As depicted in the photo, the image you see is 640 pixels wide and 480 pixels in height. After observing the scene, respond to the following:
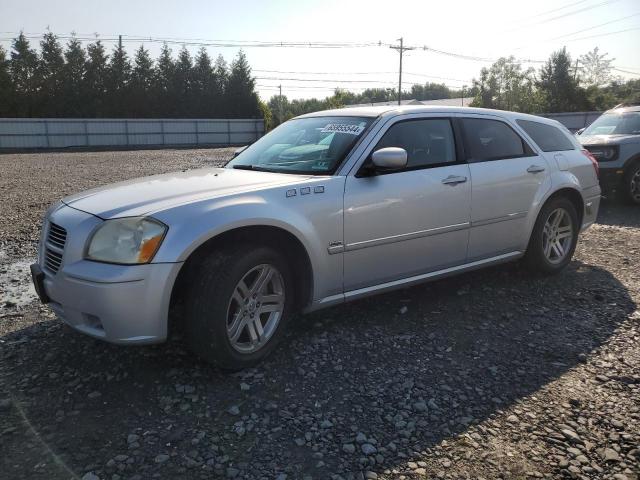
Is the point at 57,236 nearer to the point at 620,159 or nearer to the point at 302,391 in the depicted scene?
the point at 302,391

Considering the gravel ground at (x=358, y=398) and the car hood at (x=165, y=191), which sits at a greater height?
the car hood at (x=165, y=191)

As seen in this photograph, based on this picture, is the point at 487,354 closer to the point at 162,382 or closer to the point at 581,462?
the point at 581,462

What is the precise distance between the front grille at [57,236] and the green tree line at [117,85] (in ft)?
155

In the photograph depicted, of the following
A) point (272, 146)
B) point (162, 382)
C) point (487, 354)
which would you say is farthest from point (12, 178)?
point (487, 354)

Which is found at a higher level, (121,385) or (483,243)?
(483,243)

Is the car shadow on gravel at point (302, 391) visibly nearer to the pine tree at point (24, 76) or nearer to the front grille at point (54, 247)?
the front grille at point (54, 247)

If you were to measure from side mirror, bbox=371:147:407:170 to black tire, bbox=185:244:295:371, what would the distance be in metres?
1.06

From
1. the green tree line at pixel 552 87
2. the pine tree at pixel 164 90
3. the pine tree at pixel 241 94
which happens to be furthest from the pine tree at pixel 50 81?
the green tree line at pixel 552 87

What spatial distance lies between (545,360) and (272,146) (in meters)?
2.68

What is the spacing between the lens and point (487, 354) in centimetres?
359

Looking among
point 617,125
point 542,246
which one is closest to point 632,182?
point 617,125

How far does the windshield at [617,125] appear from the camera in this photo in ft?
31.1

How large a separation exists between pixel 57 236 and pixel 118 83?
49.0 m

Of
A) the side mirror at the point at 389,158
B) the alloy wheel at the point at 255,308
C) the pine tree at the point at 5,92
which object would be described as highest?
the pine tree at the point at 5,92
